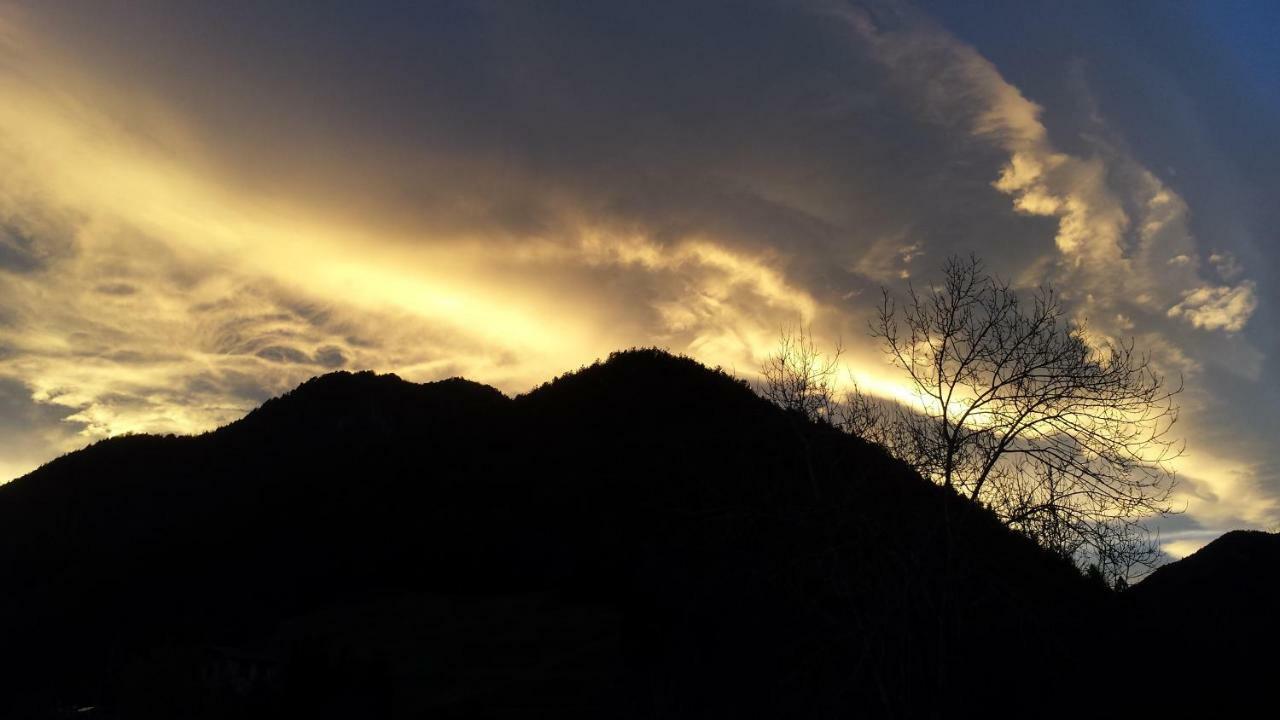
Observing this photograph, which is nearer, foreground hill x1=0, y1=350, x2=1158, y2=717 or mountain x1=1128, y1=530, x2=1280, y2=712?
mountain x1=1128, y1=530, x2=1280, y2=712

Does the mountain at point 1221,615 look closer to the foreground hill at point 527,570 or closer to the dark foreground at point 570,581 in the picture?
the dark foreground at point 570,581

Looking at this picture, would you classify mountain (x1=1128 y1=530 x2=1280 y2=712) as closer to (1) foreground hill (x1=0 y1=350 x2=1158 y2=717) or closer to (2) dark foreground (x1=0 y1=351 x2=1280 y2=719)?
(2) dark foreground (x1=0 y1=351 x2=1280 y2=719)

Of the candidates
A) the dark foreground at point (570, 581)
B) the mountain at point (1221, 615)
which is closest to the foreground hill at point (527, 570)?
the dark foreground at point (570, 581)

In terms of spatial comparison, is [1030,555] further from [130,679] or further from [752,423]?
[130,679]

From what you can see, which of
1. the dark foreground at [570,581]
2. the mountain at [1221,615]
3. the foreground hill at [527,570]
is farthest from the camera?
the foreground hill at [527,570]

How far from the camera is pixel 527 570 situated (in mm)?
28719

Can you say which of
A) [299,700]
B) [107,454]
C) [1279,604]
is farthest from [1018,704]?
[107,454]

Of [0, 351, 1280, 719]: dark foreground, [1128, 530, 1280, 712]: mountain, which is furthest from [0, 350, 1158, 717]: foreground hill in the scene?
[1128, 530, 1280, 712]: mountain

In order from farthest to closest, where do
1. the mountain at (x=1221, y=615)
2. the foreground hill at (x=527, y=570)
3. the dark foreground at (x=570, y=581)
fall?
1. the foreground hill at (x=527, y=570)
2. the dark foreground at (x=570, y=581)
3. the mountain at (x=1221, y=615)

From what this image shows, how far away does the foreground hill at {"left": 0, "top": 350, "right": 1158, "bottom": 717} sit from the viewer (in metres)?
17.2

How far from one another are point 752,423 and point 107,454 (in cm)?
4139

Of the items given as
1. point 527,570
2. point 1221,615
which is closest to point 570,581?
point 527,570

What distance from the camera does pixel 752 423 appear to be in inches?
1260

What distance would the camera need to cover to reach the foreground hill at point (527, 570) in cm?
1722
